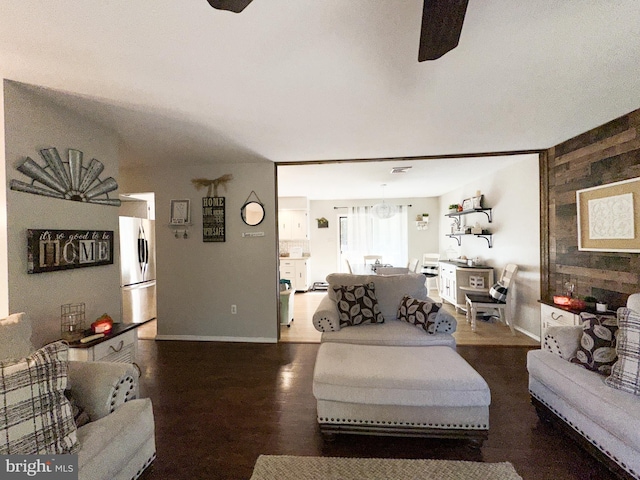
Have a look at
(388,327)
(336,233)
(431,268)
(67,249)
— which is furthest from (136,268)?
(431,268)

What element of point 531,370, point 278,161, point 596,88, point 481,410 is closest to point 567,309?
point 531,370

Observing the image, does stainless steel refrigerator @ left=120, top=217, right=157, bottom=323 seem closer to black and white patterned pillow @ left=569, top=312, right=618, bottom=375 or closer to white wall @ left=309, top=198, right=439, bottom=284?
white wall @ left=309, top=198, right=439, bottom=284

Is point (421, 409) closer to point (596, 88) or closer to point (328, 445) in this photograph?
point (328, 445)

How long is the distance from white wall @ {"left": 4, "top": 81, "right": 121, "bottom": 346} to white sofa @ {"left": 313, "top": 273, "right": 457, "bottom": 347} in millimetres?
2006

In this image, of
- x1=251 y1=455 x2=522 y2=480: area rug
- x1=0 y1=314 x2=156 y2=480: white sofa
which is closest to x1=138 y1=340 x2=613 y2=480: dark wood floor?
x1=251 y1=455 x2=522 y2=480: area rug

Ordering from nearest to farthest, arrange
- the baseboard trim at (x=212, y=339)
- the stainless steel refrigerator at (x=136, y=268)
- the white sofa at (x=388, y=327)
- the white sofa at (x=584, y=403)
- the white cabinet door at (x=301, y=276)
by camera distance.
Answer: the white sofa at (x=584, y=403), the white sofa at (x=388, y=327), the baseboard trim at (x=212, y=339), the stainless steel refrigerator at (x=136, y=268), the white cabinet door at (x=301, y=276)

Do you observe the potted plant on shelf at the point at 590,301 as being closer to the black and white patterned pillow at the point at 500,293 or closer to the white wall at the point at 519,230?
the white wall at the point at 519,230

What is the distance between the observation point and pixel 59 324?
210 centimetres

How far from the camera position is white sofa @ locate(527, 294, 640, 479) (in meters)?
1.39

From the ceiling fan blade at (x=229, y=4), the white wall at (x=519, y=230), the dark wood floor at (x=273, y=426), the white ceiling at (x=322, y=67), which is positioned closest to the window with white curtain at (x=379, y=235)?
the white wall at (x=519, y=230)

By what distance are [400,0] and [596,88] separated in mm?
1721

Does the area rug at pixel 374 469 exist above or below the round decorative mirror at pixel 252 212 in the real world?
below

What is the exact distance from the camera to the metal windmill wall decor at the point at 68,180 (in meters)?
1.90

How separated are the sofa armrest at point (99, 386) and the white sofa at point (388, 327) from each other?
1569 millimetres
